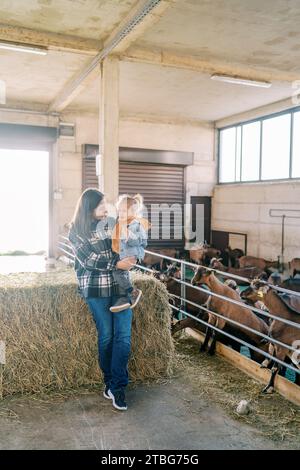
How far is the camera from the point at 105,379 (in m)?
3.50

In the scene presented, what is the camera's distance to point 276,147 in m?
9.94

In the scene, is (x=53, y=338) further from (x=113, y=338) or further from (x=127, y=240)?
(x=127, y=240)

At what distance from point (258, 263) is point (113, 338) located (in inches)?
264

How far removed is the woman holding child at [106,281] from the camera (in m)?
3.31

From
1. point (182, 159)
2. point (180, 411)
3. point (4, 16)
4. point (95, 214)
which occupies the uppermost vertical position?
point (4, 16)

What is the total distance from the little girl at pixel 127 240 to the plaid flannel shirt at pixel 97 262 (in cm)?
5

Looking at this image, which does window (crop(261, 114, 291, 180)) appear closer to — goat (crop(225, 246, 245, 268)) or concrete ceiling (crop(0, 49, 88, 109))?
goat (crop(225, 246, 245, 268))

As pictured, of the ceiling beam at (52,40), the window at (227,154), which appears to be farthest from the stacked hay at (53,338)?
the window at (227,154)

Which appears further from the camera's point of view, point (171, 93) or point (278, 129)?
point (278, 129)

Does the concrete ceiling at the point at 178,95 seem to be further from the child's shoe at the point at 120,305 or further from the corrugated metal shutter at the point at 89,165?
the child's shoe at the point at 120,305

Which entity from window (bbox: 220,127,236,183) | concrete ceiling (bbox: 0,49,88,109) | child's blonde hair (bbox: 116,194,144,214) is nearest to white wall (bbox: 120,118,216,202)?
window (bbox: 220,127,236,183)

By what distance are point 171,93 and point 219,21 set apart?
3537 mm

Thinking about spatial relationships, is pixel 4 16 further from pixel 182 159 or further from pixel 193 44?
pixel 182 159
